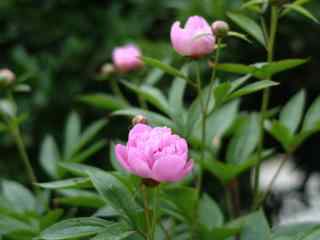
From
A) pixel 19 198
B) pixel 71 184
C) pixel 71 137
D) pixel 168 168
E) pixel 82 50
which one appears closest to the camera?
pixel 168 168

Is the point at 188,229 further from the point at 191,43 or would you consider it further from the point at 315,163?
the point at 315,163

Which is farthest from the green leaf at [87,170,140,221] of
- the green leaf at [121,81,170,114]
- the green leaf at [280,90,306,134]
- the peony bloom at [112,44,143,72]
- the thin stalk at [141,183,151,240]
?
the peony bloom at [112,44,143,72]

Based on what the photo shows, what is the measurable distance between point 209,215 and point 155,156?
0.91 ft

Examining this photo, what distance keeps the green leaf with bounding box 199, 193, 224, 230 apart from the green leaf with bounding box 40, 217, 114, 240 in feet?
0.70


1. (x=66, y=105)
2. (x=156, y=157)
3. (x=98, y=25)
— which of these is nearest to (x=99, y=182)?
(x=156, y=157)

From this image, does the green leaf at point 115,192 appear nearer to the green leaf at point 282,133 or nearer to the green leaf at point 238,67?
the green leaf at point 238,67

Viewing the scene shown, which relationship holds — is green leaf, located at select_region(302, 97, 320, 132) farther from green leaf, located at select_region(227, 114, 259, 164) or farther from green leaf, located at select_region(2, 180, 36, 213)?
green leaf, located at select_region(2, 180, 36, 213)

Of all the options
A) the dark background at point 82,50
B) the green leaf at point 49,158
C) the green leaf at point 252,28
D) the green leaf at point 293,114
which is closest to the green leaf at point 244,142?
the green leaf at point 293,114

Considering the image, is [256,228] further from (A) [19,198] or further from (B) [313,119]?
(A) [19,198]

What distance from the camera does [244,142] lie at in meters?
1.09

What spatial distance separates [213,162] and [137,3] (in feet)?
3.59

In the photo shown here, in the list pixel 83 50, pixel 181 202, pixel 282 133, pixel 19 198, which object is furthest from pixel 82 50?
pixel 181 202

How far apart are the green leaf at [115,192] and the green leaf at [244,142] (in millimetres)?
340

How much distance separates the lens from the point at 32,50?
6.89ft
